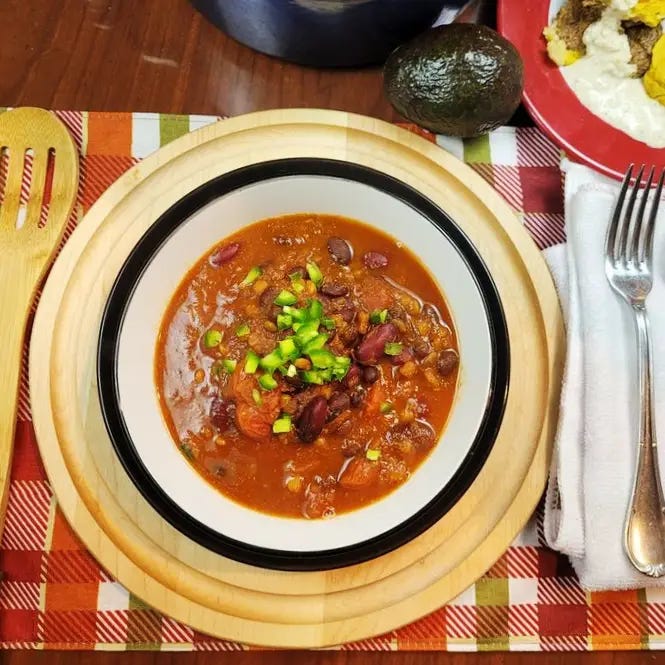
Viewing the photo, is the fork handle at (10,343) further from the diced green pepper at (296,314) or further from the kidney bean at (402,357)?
the kidney bean at (402,357)

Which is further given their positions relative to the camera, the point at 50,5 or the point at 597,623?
the point at 50,5

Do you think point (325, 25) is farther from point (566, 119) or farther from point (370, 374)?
point (370, 374)

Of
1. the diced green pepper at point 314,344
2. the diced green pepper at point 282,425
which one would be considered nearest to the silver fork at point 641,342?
→ the diced green pepper at point 314,344

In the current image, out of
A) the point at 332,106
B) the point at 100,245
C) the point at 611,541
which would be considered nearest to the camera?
the point at 611,541

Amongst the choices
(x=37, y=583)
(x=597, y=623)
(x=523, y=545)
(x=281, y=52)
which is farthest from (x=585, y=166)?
(x=37, y=583)

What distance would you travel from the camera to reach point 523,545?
217 centimetres

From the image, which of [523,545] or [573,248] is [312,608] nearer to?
[523,545]

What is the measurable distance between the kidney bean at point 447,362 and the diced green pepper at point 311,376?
0.36 metres

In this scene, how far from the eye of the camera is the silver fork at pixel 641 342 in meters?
2.05

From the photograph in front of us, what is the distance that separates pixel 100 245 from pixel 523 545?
1.59 metres

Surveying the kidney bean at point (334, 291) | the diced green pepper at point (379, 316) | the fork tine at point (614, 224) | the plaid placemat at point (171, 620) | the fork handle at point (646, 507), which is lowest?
the plaid placemat at point (171, 620)

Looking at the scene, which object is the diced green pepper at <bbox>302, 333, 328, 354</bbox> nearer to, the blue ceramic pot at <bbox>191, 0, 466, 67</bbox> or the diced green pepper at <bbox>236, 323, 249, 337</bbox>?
the diced green pepper at <bbox>236, 323, 249, 337</bbox>

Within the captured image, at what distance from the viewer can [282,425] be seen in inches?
79.9

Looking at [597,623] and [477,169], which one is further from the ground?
[477,169]
